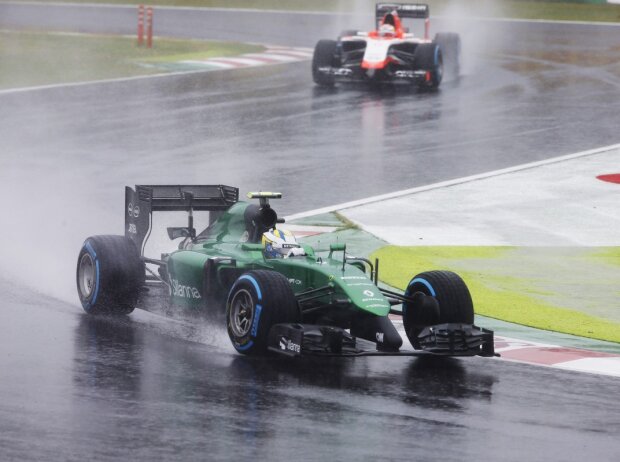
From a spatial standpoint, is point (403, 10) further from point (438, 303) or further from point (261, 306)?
point (261, 306)

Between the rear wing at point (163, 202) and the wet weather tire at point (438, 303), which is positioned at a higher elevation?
the rear wing at point (163, 202)

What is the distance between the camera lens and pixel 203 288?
1400 cm

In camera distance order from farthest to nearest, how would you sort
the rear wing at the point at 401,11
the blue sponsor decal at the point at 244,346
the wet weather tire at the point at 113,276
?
the rear wing at the point at 401,11 → the wet weather tire at the point at 113,276 → the blue sponsor decal at the point at 244,346

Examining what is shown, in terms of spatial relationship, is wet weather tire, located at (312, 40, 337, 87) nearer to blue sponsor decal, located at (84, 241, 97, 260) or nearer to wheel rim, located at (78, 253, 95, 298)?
wheel rim, located at (78, 253, 95, 298)

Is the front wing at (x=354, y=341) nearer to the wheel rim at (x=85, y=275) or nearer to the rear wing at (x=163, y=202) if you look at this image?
the wheel rim at (x=85, y=275)

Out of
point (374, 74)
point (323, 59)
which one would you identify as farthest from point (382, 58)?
point (323, 59)

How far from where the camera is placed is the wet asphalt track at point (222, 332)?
1064 cm

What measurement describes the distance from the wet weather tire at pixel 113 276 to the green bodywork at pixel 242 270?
14.6 inches

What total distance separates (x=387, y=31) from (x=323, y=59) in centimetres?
166

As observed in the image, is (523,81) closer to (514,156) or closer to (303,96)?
(303,96)

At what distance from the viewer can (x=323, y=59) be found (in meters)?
34.8

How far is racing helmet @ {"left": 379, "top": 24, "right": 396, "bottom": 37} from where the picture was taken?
114 feet

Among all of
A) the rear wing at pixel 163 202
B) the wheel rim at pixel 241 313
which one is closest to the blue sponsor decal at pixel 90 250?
the rear wing at pixel 163 202

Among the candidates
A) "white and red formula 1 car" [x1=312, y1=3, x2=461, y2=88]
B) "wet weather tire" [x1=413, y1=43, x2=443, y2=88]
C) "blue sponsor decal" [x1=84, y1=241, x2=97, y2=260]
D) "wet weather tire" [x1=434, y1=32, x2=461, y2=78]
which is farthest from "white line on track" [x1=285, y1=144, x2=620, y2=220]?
"wet weather tire" [x1=434, y1=32, x2=461, y2=78]
